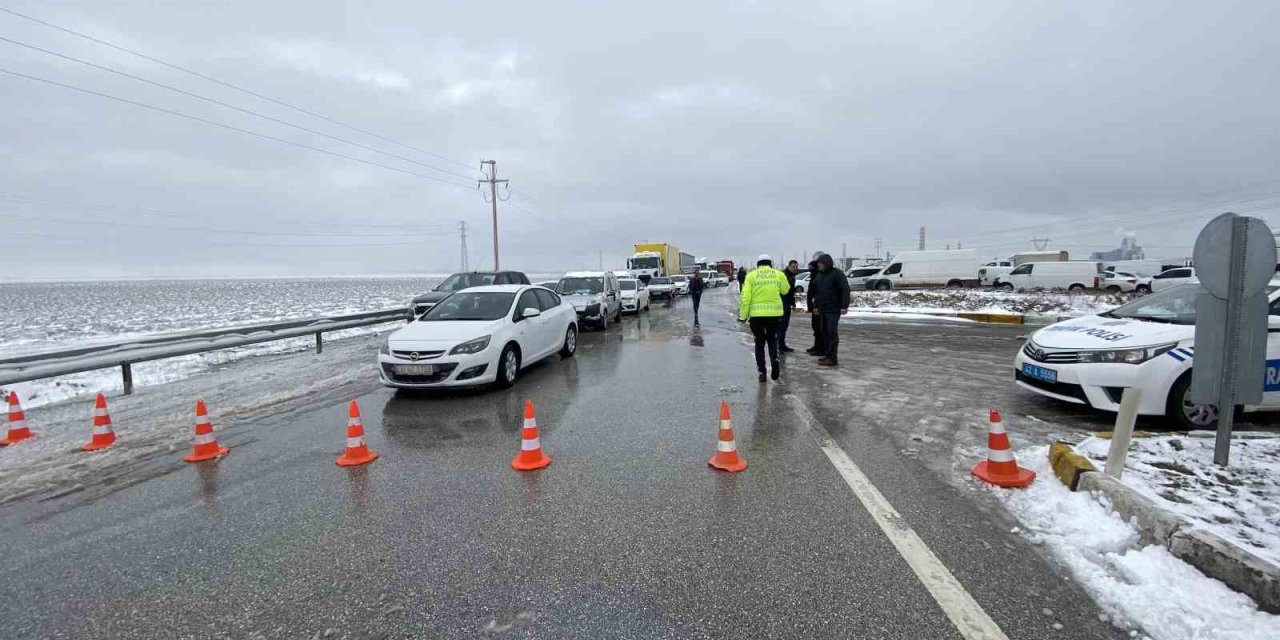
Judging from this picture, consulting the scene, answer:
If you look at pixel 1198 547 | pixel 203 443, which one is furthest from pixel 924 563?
pixel 203 443

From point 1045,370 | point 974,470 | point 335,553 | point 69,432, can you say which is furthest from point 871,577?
point 69,432

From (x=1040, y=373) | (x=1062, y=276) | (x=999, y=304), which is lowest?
(x=999, y=304)

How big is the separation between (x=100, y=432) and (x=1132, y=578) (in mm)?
8384

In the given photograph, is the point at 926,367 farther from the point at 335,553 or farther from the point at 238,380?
the point at 238,380

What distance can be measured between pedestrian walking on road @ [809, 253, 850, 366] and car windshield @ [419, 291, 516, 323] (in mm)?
5206

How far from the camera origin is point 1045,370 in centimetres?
628

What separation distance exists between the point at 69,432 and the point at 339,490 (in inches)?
186

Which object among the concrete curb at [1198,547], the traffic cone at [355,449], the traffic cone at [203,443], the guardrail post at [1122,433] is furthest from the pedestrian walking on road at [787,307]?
the traffic cone at [203,443]

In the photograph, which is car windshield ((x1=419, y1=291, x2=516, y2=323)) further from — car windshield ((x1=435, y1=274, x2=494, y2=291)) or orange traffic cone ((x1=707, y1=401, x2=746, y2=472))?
car windshield ((x1=435, y1=274, x2=494, y2=291))

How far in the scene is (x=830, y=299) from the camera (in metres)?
9.88

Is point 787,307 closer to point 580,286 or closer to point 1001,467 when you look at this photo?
point 1001,467

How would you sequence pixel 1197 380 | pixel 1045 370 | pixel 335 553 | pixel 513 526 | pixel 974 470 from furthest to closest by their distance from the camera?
pixel 1045 370, pixel 974 470, pixel 1197 380, pixel 513 526, pixel 335 553

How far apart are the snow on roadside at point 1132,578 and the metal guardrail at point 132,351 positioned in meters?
11.0

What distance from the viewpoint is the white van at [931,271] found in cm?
3850
